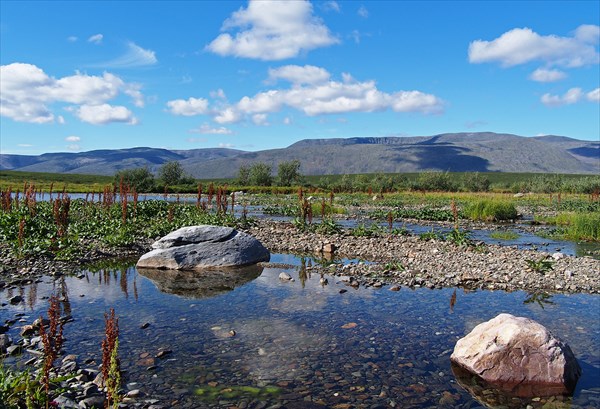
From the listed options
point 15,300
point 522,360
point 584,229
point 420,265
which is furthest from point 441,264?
point 584,229

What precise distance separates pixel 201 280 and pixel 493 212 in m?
24.6

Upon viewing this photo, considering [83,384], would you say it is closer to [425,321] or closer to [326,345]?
[326,345]

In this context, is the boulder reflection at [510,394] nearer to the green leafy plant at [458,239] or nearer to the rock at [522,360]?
the rock at [522,360]

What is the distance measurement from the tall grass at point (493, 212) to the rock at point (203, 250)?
2068 cm

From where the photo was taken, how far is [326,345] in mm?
8391

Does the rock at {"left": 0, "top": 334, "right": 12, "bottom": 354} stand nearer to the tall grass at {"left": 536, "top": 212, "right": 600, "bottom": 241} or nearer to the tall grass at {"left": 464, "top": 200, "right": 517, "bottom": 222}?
the tall grass at {"left": 536, "top": 212, "right": 600, "bottom": 241}

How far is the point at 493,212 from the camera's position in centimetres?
3212

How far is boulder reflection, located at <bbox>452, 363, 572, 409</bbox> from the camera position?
646 cm

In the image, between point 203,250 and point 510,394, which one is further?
point 203,250

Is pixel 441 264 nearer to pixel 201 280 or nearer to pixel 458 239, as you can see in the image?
pixel 458 239

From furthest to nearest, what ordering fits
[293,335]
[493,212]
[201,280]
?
[493,212] → [201,280] → [293,335]

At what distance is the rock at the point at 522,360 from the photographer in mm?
6895

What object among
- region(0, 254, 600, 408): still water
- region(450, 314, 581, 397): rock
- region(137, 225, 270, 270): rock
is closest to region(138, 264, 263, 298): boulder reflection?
region(0, 254, 600, 408): still water

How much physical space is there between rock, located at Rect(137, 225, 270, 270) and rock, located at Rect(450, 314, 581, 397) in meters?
9.50
